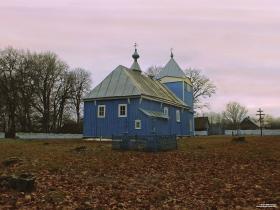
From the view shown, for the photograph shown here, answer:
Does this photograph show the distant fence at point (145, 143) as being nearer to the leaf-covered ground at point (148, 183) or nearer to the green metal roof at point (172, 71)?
the leaf-covered ground at point (148, 183)

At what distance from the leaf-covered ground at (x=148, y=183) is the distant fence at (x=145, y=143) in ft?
11.6

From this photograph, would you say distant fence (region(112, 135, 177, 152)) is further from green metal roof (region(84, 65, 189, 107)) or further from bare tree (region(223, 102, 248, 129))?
bare tree (region(223, 102, 248, 129))

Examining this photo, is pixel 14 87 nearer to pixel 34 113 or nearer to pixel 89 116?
pixel 34 113

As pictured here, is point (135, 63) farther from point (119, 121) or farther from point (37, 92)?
point (37, 92)

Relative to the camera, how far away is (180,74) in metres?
49.0

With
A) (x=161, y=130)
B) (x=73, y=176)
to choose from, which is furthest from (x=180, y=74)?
(x=73, y=176)

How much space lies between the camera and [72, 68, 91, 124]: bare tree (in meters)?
66.5

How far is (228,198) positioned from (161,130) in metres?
28.1

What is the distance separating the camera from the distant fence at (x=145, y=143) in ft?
72.6

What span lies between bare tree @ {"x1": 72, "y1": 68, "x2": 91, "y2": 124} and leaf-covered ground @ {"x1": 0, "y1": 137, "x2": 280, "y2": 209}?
162ft

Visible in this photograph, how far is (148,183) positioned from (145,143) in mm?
10338

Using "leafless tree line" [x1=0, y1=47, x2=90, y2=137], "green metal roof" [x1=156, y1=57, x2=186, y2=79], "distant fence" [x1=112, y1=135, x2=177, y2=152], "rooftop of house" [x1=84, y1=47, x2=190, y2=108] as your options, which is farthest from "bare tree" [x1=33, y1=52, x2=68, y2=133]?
"distant fence" [x1=112, y1=135, x2=177, y2=152]

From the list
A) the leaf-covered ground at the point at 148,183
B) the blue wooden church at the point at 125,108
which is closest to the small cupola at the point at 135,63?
the blue wooden church at the point at 125,108

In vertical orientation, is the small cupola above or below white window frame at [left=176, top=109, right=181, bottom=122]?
above
